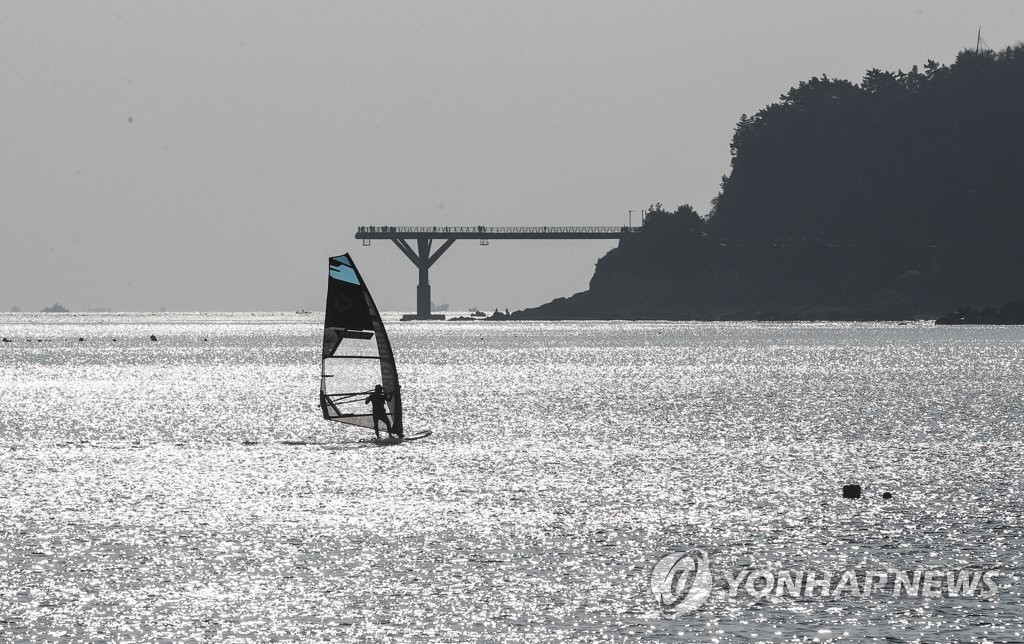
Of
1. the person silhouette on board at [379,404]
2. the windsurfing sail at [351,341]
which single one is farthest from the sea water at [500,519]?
the windsurfing sail at [351,341]

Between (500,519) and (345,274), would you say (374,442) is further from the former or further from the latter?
(500,519)

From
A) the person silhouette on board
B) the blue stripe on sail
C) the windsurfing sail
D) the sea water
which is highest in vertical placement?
the blue stripe on sail

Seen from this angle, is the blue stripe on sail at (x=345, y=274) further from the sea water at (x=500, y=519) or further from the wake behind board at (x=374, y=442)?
the wake behind board at (x=374, y=442)

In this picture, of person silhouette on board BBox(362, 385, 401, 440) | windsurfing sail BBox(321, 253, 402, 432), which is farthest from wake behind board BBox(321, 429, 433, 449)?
windsurfing sail BBox(321, 253, 402, 432)

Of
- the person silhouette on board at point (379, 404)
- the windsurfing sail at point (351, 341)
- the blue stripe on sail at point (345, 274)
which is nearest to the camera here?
the windsurfing sail at point (351, 341)

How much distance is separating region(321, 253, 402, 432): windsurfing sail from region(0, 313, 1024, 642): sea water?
8.26ft

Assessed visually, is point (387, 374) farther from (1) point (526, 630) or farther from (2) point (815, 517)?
(1) point (526, 630)

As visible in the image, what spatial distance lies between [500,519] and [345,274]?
1981 cm

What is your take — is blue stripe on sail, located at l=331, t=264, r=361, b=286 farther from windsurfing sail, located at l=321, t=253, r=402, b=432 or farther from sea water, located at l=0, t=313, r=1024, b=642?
sea water, located at l=0, t=313, r=1024, b=642

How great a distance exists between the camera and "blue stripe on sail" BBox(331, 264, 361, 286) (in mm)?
57500

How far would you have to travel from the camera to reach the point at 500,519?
40.0m

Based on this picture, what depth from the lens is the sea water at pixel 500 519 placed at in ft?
90.9

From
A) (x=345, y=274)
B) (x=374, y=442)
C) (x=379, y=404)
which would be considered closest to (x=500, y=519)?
(x=345, y=274)

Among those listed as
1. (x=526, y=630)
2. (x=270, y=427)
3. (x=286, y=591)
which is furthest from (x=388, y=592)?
(x=270, y=427)
